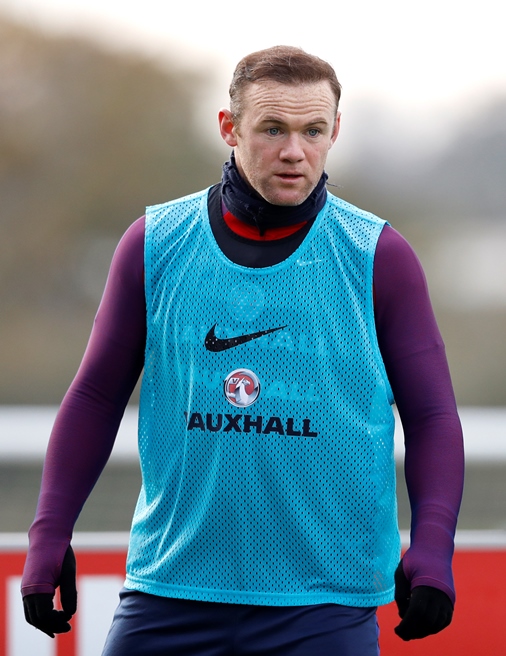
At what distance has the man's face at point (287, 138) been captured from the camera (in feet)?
6.84

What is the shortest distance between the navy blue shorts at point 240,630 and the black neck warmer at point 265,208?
0.68 meters

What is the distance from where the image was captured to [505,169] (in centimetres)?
551

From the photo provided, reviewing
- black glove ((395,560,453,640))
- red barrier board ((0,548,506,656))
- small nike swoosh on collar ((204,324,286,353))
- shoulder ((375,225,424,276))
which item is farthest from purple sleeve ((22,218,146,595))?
red barrier board ((0,548,506,656))

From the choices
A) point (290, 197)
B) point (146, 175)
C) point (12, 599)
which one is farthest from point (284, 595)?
point (146, 175)

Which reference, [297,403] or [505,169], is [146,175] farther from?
[297,403]

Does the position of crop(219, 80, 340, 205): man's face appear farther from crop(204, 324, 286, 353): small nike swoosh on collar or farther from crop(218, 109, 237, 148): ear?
crop(204, 324, 286, 353): small nike swoosh on collar

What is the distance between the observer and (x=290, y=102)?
2.09 meters

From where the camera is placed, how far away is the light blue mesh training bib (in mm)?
2051

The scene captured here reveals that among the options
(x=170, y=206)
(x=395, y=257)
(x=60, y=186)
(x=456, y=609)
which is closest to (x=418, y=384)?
(x=395, y=257)

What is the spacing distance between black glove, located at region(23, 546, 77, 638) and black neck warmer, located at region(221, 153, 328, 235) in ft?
2.27

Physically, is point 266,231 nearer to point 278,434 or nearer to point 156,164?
point 278,434

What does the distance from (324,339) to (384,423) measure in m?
0.19

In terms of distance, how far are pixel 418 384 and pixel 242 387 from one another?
0.31m

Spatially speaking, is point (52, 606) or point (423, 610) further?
point (52, 606)
